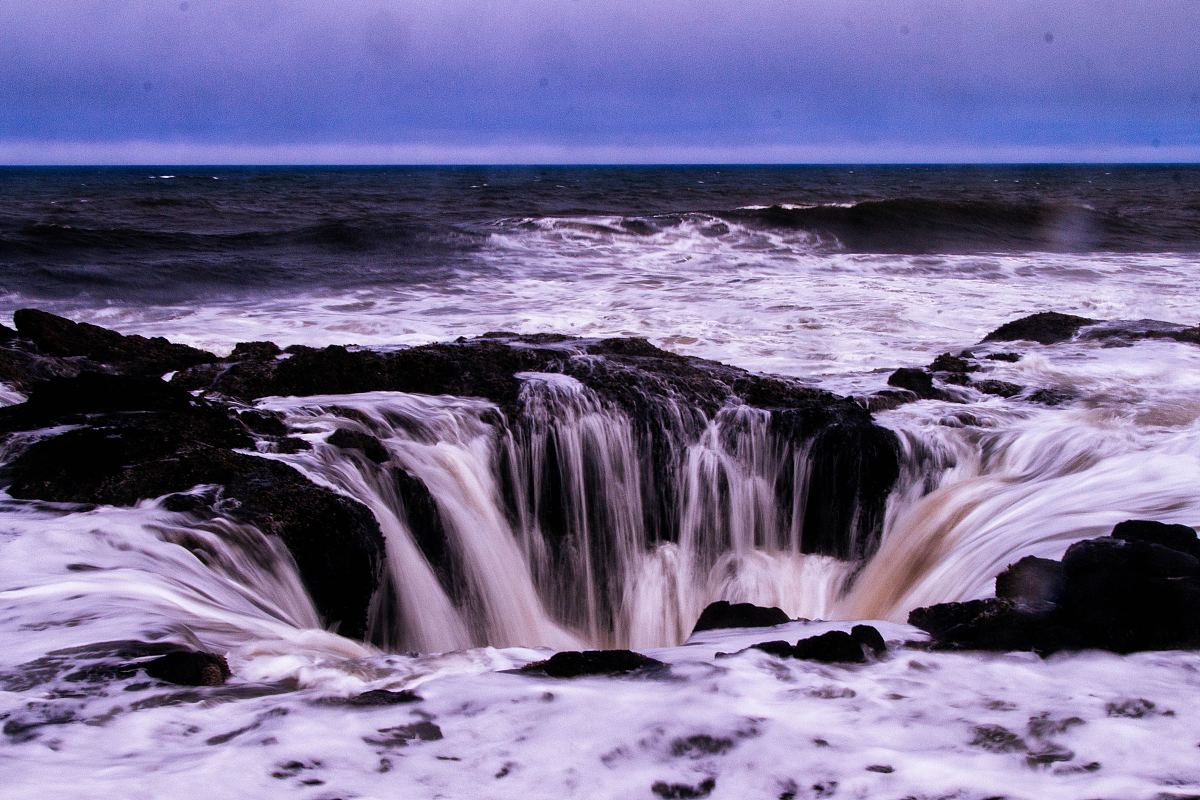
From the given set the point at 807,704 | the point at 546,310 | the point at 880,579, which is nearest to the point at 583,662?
the point at 807,704

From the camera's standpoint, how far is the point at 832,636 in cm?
363

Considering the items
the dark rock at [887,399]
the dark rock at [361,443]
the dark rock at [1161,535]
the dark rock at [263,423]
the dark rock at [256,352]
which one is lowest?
the dark rock at [1161,535]

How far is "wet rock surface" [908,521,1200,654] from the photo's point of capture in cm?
362

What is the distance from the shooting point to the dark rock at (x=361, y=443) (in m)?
5.35

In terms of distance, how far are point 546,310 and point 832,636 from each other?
36.4 ft

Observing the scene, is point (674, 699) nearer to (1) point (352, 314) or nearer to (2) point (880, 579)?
(2) point (880, 579)

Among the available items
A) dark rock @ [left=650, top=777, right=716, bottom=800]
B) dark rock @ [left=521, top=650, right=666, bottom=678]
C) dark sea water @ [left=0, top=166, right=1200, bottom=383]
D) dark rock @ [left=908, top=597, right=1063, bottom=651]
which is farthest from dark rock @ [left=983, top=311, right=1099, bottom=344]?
dark rock @ [left=650, top=777, right=716, bottom=800]

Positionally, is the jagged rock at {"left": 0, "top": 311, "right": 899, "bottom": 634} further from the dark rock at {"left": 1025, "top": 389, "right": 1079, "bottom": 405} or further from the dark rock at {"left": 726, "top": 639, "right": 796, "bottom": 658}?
the dark rock at {"left": 726, "top": 639, "right": 796, "bottom": 658}

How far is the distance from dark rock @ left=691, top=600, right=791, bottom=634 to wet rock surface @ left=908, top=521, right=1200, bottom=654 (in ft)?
1.92

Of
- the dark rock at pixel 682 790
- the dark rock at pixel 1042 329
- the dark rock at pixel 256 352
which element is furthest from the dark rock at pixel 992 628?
the dark rock at pixel 1042 329

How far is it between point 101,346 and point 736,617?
507cm

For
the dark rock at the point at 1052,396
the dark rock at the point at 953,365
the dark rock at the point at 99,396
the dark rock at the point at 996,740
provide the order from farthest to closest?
1. the dark rock at the point at 953,365
2. the dark rock at the point at 1052,396
3. the dark rock at the point at 99,396
4. the dark rock at the point at 996,740

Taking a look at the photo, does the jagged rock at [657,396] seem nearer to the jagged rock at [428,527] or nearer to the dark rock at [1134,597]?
the jagged rock at [428,527]

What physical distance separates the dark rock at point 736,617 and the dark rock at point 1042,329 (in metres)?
6.18
